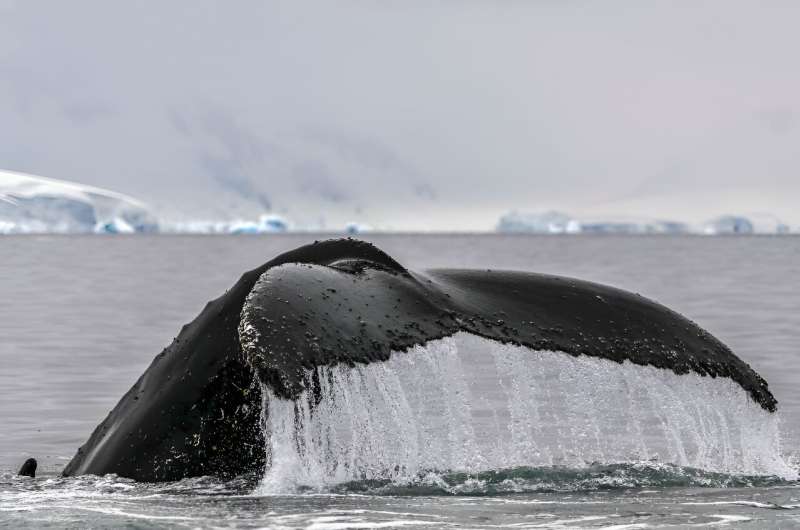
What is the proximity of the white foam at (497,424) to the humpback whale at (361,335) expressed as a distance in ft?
0.30

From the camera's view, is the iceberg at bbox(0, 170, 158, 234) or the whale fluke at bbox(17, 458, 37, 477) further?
the iceberg at bbox(0, 170, 158, 234)

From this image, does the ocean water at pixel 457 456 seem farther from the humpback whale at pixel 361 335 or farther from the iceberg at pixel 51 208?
the iceberg at pixel 51 208

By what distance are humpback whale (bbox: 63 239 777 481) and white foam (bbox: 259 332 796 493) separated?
0.30ft

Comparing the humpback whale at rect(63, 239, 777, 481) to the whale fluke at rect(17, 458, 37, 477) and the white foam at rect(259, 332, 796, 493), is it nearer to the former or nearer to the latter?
the white foam at rect(259, 332, 796, 493)

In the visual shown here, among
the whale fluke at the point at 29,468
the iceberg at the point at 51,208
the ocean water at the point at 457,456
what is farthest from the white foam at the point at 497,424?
the iceberg at the point at 51,208

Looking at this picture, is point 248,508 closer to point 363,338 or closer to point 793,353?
point 363,338

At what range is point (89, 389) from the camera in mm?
15148

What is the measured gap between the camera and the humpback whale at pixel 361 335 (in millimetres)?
6059

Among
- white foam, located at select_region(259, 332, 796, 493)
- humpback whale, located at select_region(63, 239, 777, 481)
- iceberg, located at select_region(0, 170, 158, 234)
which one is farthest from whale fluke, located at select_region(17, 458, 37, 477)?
iceberg, located at select_region(0, 170, 158, 234)

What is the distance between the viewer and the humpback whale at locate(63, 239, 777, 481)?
606 centimetres

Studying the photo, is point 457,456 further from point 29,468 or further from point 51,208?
point 51,208

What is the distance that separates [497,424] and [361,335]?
233 inches

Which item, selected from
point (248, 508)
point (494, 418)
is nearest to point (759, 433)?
point (248, 508)

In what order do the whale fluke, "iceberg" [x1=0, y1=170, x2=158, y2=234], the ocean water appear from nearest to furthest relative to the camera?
the ocean water
the whale fluke
"iceberg" [x1=0, y1=170, x2=158, y2=234]
